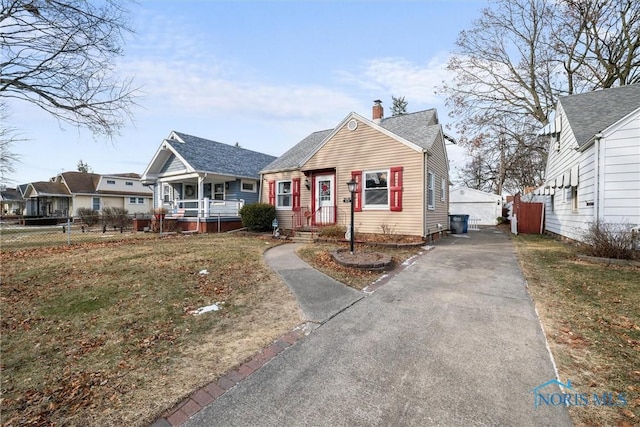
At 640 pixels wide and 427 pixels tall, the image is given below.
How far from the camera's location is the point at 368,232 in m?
11.4

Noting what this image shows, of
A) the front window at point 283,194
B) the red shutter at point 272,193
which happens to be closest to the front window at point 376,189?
the front window at point 283,194

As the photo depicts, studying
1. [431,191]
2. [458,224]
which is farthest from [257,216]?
[458,224]

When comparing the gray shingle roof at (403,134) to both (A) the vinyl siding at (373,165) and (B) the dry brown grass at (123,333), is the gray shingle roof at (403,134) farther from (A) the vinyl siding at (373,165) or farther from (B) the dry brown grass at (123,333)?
(B) the dry brown grass at (123,333)

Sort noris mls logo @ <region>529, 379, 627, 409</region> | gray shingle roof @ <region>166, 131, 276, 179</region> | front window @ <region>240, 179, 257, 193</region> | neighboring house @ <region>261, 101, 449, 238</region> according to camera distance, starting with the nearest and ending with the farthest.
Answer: noris mls logo @ <region>529, 379, 627, 409</region> → neighboring house @ <region>261, 101, 449, 238</region> → gray shingle roof @ <region>166, 131, 276, 179</region> → front window @ <region>240, 179, 257, 193</region>

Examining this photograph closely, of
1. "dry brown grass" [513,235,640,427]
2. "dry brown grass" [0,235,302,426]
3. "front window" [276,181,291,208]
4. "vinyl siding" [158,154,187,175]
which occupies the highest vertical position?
"vinyl siding" [158,154,187,175]

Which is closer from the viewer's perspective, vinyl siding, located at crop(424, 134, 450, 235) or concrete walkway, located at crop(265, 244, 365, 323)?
concrete walkway, located at crop(265, 244, 365, 323)

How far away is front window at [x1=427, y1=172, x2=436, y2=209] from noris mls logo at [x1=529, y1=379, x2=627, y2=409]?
29.9 feet

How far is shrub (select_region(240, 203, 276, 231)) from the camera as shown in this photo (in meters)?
13.6

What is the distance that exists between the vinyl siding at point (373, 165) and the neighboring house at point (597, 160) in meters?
4.91

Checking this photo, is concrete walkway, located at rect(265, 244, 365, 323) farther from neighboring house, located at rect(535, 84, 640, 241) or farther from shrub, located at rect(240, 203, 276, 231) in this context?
neighboring house, located at rect(535, 84, 640, 241)

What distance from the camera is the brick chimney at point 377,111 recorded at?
47.7 feet

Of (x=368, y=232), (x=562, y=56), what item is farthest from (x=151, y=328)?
(x=562, y=56)

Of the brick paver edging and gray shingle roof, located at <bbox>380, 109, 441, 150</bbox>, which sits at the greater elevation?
gray shingle roof, located at <bbox>380, 109, 441, 150</bbox>

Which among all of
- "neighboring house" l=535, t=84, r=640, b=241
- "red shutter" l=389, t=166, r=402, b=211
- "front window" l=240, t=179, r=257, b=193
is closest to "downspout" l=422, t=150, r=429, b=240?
"red shutter" l=389, t=166, r=402, b=211
